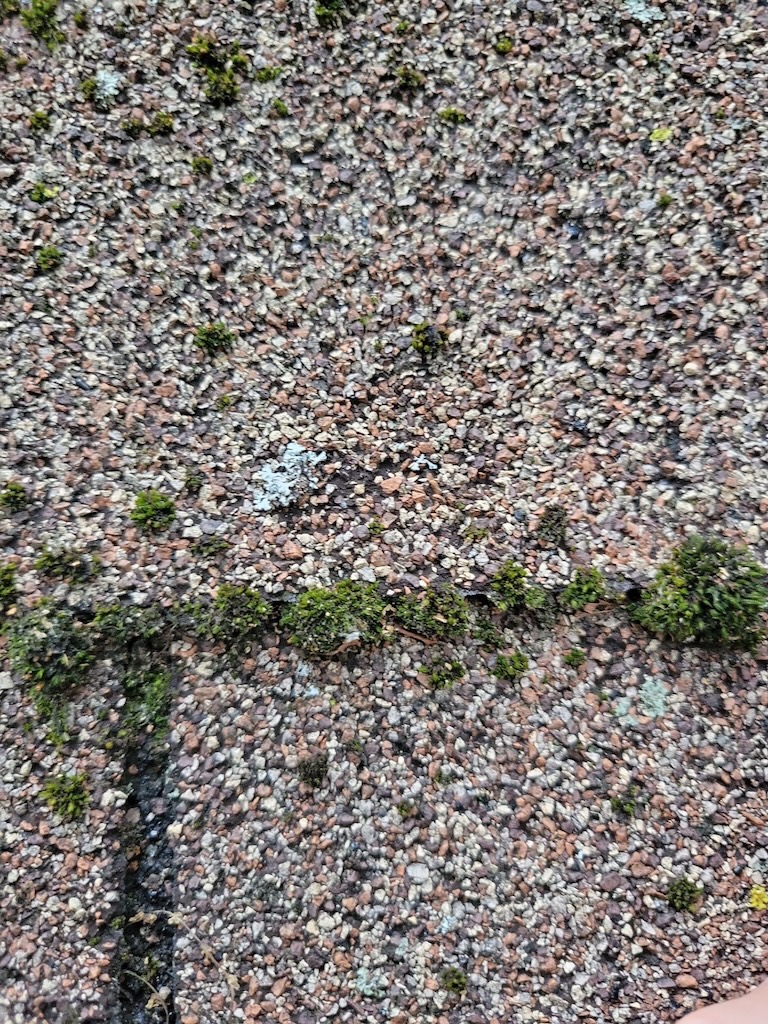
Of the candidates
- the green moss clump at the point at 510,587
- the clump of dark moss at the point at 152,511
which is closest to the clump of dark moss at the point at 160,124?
the clump of dark moss at the point at 152,511

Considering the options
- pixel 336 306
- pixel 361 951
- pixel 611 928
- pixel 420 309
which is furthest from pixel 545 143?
pixel 361 951

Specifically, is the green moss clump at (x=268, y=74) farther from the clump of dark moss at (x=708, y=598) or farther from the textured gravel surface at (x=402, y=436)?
the clump of dark moss at (x=708, y=598)

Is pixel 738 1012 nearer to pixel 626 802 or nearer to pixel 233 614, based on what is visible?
pixel 626 802

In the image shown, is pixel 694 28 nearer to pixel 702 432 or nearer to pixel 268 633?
pixel 702 432

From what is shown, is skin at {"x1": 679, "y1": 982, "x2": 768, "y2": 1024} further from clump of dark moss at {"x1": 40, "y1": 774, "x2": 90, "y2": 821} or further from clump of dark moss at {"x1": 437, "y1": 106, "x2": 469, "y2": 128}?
clump of dark moss at {"x1": 437, "y1": 106, "x2": 469, "y2": 128}

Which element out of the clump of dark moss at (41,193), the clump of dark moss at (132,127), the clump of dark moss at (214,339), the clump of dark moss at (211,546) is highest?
the clump of dark moss at (132,127)

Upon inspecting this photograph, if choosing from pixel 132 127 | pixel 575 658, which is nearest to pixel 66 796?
pixel 575 658
